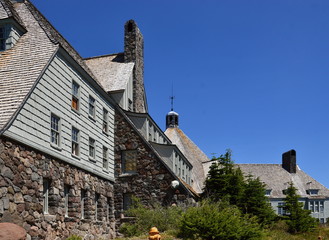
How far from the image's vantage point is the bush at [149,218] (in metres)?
22.3

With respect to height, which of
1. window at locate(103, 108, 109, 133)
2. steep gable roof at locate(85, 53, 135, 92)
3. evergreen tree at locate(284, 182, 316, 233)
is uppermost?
A: steep gable roof at locate(85, 53, 135, 92)

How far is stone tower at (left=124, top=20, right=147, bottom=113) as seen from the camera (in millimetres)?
31047

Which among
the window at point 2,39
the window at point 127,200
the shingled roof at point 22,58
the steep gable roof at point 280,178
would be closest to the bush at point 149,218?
the window at point 127,200

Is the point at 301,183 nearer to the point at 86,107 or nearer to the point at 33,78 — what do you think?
the point at 86,107

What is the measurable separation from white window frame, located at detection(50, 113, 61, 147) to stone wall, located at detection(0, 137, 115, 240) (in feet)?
2.69

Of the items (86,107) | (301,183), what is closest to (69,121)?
(86,107)

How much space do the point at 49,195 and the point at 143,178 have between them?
8056mm

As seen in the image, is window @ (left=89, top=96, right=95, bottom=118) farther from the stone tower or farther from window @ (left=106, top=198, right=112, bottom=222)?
the stone tower

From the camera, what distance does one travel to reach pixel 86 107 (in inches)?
917

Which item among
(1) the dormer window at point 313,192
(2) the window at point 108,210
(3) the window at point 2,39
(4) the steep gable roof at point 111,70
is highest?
(4) the steep gable roof at point 111,70

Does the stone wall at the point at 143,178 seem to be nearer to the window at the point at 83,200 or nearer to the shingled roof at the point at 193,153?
the window at the point at 83,200

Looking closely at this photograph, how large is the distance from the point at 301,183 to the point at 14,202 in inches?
1969

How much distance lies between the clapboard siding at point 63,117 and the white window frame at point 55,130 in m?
0.13

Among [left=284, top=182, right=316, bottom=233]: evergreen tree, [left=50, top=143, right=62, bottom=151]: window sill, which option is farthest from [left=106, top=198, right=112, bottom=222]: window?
[left=284, top=182, right=316, bottom=233]: evergreen tree
